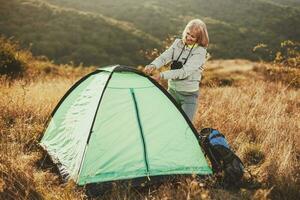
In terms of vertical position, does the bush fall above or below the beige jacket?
below

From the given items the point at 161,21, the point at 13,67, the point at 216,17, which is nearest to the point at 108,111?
the point at 13,67

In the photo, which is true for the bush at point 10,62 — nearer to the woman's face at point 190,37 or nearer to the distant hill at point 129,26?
the distant hill at point 129,26

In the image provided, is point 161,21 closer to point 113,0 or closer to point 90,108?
point 113,0

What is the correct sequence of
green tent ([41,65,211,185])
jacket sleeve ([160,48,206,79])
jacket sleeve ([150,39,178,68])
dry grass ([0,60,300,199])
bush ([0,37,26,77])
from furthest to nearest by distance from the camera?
bush ([0,37,26,77]), jacket sleeve ([150,39,178,68]), jacket sleeve ([160,48,206,79]), green tent ([41,65,211,185]), dry grass ([0,60,300,199])

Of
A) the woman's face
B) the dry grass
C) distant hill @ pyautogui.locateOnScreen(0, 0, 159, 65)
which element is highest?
the woman's face

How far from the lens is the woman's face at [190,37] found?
532 cm

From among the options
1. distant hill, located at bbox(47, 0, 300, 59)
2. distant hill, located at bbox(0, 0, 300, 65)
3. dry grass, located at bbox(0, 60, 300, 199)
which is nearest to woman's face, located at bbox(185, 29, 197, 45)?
dry grass, located at bbox(0, 60, 300, 199)

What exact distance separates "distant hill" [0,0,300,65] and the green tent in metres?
16.6

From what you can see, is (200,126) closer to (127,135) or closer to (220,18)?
(127,135)

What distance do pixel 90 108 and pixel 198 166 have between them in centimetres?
148

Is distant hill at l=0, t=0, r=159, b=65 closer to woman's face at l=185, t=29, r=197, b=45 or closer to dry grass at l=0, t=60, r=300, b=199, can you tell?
dry grass at l=0, t=60, r=300, b=199

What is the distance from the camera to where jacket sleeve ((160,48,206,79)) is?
509 cm

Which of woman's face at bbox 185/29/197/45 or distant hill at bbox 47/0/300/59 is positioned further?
distant hill at bbox 47/0/300/59

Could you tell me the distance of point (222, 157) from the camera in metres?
4.85
